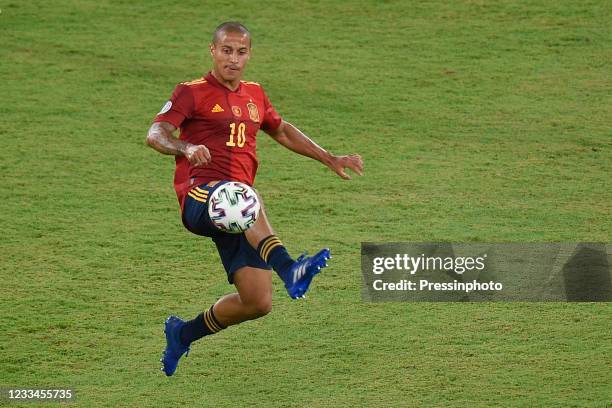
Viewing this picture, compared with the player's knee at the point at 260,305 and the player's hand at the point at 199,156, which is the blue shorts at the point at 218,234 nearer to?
the player's knee at the point at 260,305

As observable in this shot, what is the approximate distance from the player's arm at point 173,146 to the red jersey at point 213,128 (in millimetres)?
130

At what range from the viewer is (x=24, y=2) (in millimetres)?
15672

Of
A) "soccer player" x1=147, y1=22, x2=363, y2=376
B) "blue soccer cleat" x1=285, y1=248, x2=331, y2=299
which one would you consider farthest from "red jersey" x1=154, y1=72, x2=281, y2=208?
"blue soccer cleat" x1=285, y1=248, x2=331, y2=299

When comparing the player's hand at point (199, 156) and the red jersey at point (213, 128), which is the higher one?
the red jersey at point (213, 128)

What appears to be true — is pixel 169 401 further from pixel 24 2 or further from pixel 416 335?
pixel 24 2

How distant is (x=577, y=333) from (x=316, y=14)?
7420 millimetres

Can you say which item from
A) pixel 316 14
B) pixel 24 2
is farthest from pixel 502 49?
pixel 24 2

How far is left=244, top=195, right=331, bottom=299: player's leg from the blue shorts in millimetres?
68

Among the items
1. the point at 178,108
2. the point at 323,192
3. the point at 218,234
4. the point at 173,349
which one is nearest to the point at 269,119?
the point at 178,108

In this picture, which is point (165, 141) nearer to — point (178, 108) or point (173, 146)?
point (173, 146)

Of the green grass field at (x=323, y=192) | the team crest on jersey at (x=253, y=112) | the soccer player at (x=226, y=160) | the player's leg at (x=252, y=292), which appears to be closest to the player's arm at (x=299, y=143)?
the soccer player at (x=226, y=160)

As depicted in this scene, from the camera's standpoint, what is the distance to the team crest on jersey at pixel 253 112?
7.73 meters

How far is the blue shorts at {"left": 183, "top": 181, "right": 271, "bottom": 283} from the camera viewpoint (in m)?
7.30

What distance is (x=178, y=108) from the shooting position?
747 cm
